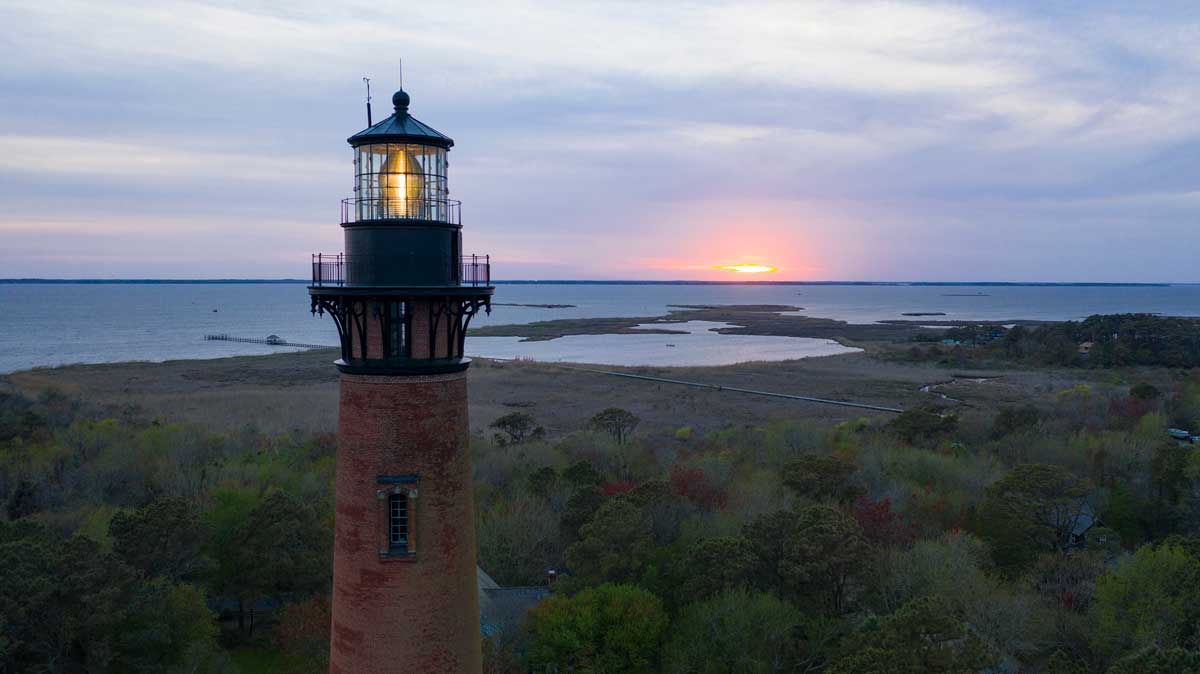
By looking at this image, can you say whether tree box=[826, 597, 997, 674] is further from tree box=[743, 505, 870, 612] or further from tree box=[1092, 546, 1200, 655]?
tree box=[1092, 546, 1200, 655]

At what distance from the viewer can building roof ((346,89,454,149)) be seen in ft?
33.8

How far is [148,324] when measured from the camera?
154m

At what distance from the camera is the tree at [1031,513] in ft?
78.0

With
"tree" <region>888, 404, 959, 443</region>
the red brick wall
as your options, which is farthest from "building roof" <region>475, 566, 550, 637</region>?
"tree" <region>888, 404, 959, 443</region>

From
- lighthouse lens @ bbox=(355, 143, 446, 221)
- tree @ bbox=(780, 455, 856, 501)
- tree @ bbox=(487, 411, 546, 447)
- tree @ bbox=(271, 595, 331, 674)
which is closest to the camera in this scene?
lighthouse lens @ bbox=(355, 143, 446, 221)

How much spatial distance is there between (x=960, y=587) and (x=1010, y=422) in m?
21.4

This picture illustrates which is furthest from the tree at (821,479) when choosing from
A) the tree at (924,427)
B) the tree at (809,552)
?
the tree at (924,427)

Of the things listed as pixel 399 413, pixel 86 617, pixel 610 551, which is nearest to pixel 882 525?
pixel 610 551

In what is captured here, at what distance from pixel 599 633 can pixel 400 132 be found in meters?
13.4

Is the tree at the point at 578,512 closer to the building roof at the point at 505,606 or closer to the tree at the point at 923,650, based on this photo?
the building roof at the point at 505,606

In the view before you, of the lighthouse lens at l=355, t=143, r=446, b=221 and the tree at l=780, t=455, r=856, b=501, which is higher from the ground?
the lighthouse lens at l=355, t=143, r=446, b=221

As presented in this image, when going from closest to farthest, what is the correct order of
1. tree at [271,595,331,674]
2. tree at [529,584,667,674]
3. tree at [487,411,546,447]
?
tree at [529,584,667,674], tree at [271,595,331,674], tree at [487,411,546,447]

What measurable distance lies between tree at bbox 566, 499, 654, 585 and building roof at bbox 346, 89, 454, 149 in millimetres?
13491

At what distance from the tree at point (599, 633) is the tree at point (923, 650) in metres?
5.56
